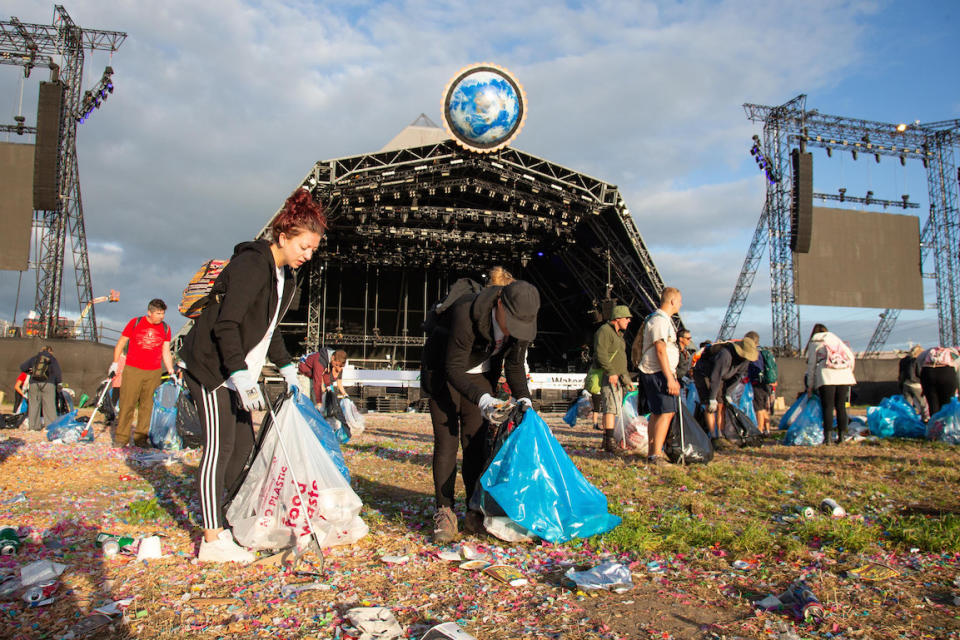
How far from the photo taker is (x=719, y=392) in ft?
19.7

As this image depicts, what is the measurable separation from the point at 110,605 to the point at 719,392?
541 cm

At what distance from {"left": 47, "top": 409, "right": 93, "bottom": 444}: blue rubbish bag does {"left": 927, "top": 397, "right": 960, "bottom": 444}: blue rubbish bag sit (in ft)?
28.8

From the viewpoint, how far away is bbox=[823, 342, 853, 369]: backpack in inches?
244

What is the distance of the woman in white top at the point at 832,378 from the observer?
6168mm

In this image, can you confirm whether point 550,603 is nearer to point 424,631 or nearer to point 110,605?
point 424,631

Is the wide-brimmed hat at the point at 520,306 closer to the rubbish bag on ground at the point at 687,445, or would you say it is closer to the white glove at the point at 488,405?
the white glove at the point at 488,405

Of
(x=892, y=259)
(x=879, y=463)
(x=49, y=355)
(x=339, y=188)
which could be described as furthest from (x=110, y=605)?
(x=892, y=259)

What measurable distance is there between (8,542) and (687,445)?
4265mm

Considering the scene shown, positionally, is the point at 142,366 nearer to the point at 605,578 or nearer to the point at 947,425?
the point at 605,578

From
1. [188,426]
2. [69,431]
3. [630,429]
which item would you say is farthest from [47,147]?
[630,429]

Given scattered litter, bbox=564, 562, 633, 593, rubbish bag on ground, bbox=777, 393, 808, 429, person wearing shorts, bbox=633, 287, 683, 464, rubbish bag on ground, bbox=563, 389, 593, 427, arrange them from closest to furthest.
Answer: scattered litter, bbox=564, 562, 633, 593, person wearing shorts, bbox=633, 287, 683, 464, rubbish bag on ground, bbox=777, 393, 808, 429, rubbish bag on ground, bbox=563, 389, 593, 427

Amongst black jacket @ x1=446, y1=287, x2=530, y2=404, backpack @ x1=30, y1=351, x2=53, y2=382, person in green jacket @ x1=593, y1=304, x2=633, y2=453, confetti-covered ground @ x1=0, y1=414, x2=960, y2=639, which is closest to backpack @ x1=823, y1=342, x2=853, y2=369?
person in green jacket @ x1=593, y1=304, x2=633, y2=453

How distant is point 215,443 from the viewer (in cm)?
258

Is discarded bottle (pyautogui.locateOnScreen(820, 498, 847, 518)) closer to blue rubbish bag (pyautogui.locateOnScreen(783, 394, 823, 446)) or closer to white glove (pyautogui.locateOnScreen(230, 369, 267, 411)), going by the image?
white glove (pyautogui.locateOnScreen(230, 369, 267, 411))
